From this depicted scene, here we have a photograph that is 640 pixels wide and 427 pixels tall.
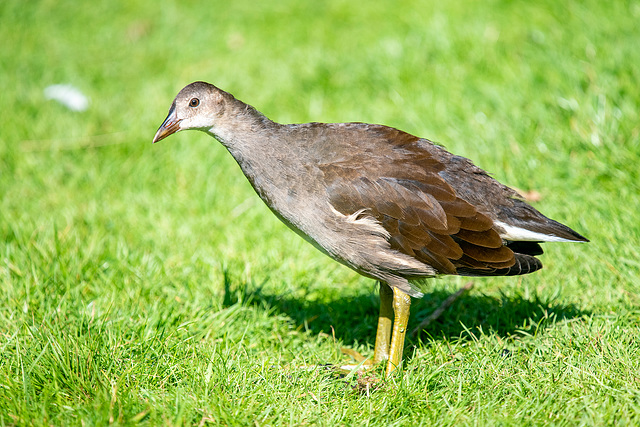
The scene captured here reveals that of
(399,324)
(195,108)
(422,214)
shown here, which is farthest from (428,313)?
(195,108)

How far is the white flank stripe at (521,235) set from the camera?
3.24 meters

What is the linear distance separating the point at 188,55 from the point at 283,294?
4.02 m

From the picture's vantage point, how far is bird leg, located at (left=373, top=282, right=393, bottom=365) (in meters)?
3.52

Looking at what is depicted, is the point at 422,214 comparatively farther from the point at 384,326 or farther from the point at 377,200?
the point at 384,326

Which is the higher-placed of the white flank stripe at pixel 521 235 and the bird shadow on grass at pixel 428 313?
the white flank stripe at pixel 521 235

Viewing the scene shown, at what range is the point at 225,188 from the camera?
17.5 feet

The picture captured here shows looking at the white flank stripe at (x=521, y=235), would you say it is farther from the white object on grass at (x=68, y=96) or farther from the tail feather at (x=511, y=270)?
the white object on grass at (x=68, y=96)

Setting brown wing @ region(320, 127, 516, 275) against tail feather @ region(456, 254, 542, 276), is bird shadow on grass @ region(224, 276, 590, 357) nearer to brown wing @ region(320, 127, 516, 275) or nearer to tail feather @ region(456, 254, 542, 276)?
tail feather @ region(456, 254, 542, 276)

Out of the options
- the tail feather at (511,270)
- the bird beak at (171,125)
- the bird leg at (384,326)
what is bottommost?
the bird leg at (384,326)

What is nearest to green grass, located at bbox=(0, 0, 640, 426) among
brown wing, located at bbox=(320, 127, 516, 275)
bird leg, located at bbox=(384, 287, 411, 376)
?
bird leg, located at bbox=(384, 287, 411, 376)

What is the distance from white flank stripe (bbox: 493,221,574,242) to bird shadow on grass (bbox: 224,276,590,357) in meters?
0.42

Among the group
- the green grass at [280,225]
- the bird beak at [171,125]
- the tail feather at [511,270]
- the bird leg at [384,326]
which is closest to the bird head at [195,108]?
the bird beak at [171,125]

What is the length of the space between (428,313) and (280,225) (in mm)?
1477

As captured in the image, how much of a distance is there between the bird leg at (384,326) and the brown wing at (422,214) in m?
0.45
